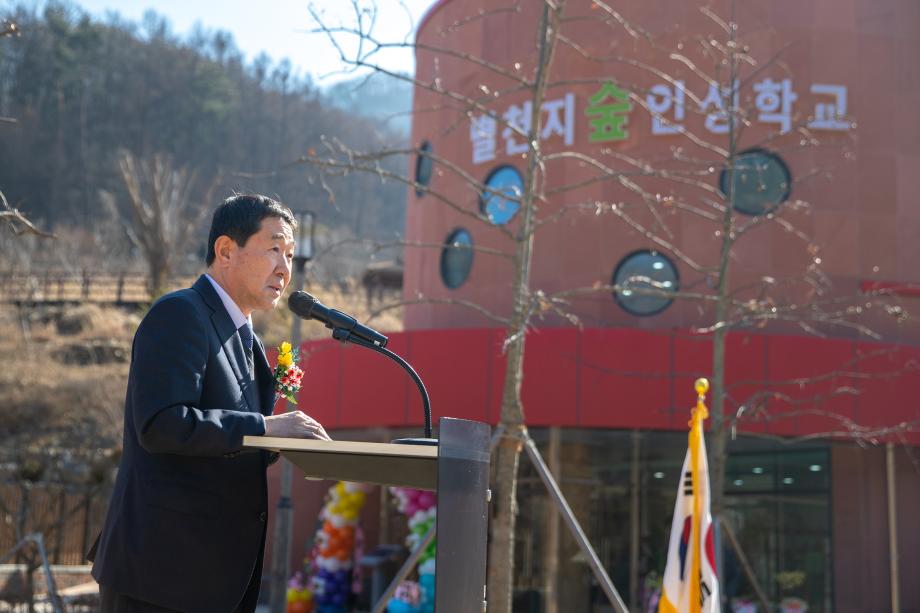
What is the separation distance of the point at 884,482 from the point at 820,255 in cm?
316

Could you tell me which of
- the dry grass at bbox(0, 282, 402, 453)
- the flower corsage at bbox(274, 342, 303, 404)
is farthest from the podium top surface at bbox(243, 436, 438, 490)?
the dry grass at bbox(0, 282, 402, 453)

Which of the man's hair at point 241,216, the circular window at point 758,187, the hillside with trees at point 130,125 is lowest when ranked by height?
the man's hair at point 241,216

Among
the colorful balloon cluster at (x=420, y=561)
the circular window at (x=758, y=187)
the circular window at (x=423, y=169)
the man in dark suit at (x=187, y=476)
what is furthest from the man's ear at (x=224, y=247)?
the circular window at (x=423, y=169)

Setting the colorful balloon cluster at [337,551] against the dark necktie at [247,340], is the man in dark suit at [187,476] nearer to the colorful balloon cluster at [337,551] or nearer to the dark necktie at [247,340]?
the dark necktie at [247,340]

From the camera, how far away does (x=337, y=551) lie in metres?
16.1

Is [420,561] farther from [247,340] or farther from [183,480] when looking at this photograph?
[183,480]

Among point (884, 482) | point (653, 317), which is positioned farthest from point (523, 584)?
point (884, 482)

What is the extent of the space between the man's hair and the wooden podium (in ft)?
2.29

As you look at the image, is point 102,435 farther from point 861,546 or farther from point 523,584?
point 861,546

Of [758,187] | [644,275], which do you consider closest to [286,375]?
[644,275]

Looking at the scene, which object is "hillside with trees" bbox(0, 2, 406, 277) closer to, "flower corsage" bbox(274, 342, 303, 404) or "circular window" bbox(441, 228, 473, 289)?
"circular window" bbox(441, 228, 473, 289)

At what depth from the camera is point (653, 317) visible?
15.3m

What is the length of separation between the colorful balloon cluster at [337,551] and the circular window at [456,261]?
11.5 ft

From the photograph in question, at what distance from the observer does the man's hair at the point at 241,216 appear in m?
3.38
